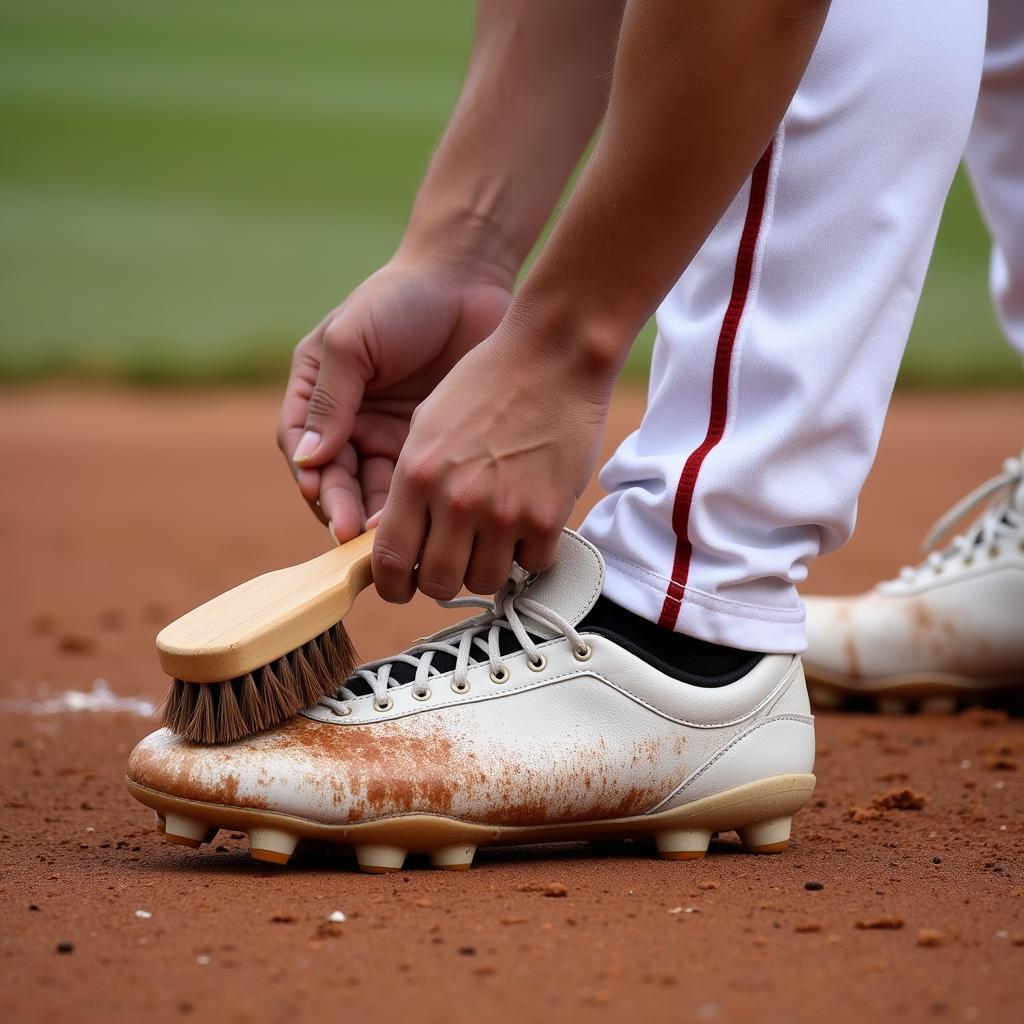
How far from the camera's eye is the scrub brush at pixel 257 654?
122cm

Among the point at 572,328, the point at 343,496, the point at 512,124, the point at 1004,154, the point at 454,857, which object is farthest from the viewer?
the point at 1004,154

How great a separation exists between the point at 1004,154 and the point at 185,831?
147 centimetres

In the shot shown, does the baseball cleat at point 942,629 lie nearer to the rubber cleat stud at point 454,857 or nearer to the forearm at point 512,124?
the forearm at point 512,124

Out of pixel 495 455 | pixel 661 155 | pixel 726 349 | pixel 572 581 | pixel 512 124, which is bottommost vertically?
pixel 572 581

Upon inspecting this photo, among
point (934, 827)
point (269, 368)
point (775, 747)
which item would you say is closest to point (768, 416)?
point (775, 747)

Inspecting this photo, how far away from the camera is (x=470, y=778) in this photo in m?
1.25

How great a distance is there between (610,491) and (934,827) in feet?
1.59

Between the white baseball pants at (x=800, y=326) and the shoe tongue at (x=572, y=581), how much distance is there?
3 cm

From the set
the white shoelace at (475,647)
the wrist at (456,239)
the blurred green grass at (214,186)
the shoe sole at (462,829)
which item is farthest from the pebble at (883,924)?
the blurred green grass at (214,186)

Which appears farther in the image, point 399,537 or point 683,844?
point 683,844

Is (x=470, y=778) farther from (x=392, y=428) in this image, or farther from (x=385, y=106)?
(x=385, y=106)

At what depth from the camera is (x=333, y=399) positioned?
1496 mm

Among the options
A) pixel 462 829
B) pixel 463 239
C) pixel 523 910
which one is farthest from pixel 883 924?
pixel 463 239

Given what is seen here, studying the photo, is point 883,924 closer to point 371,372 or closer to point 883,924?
point 883,924
